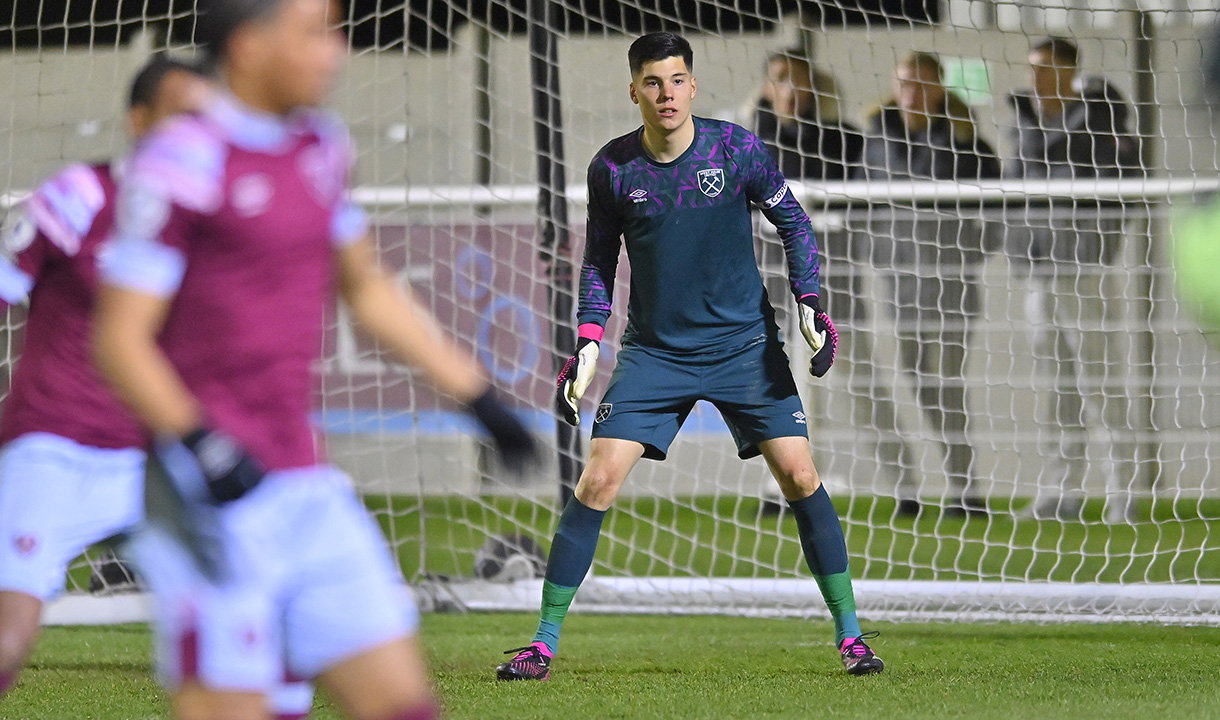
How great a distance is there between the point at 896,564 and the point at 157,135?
5.35 m

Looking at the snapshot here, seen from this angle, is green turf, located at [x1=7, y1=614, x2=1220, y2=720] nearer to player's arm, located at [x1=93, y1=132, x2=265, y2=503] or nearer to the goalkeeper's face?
the goalkeeper's face

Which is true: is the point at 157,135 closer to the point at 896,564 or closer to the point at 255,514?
the point at 255,514

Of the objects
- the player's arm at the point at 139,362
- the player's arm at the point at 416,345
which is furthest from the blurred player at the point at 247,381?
the player's arm at the point at 416,345

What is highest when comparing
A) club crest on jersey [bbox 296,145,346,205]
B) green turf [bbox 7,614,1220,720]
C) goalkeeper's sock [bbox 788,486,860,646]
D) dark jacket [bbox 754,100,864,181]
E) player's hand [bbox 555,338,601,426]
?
dark jacket [bbox 754,100,864,181]

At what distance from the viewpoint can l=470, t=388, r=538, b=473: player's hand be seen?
91.8 inches

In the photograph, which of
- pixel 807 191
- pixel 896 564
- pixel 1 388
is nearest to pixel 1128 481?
pixel 896 564

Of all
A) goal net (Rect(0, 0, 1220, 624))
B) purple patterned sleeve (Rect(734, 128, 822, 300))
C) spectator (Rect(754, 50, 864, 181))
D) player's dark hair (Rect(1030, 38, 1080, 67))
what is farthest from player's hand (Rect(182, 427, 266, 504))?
player's dark hair (Rect(1030, 38, 1080, 67))

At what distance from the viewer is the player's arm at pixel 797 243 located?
180 inches

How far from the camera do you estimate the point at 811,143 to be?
24.4ft

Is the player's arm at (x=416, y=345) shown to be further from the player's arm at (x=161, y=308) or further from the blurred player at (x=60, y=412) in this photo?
the blurred player at (x=60, y=412)

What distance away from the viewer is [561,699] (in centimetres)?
420

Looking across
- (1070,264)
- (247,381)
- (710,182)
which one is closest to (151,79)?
(247,381)

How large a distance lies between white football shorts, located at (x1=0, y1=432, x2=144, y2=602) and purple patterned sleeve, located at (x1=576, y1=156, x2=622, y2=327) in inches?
70.4

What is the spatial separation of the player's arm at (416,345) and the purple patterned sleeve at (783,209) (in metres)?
2.32
